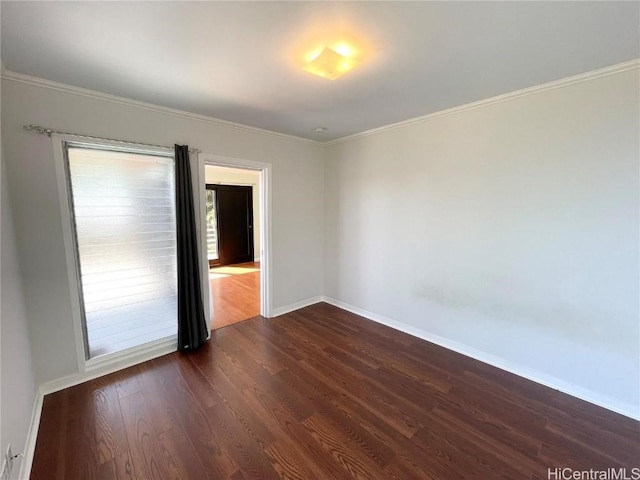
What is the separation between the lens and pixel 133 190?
8.59 ft

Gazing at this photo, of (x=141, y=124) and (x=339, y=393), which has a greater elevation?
(x=141, y=124)

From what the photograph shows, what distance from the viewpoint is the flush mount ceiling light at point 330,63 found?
1633 mm

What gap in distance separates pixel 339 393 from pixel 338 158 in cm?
293

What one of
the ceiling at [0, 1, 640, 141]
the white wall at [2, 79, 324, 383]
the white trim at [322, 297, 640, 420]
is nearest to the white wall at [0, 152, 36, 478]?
the white wall at [2, 79, 324, 383]

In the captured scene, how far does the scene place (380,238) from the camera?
349 cm

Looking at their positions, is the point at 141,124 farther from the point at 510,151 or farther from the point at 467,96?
the point at 510,151

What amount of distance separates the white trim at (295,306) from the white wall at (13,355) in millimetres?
2329

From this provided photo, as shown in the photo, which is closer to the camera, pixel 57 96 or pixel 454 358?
pixel 57 96

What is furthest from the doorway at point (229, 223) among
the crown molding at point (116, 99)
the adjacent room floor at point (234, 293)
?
the crown molding at point (116, 99)

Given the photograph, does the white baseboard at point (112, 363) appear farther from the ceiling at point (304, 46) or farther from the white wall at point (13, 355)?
the ceiling at point (304, 46)

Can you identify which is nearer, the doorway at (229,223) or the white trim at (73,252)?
the white trim at (73,252)

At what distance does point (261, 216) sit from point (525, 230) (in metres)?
2.81

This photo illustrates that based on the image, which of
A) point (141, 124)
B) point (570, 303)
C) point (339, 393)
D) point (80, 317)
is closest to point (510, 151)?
point (570, 303)

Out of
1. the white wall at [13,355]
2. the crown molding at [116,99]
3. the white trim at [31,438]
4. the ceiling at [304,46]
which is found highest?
the ceiling at [304,46]
